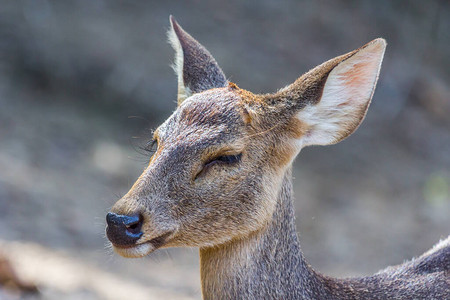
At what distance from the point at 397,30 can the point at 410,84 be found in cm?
148

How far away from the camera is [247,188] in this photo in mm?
3568

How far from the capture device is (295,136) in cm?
383

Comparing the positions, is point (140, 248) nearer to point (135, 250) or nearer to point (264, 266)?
point (135, 250)

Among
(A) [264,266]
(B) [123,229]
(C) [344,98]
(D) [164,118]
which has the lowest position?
(A) [264,266]

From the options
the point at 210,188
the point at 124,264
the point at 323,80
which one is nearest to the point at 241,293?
the point at 210,188

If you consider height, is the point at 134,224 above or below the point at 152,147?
below

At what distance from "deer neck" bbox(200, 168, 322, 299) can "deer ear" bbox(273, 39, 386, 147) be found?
14.7 inches

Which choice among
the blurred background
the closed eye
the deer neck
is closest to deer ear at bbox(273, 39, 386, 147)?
the deer neck

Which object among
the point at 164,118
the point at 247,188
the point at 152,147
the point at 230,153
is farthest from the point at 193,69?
the point at 164,118

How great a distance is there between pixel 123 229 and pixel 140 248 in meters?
0.15

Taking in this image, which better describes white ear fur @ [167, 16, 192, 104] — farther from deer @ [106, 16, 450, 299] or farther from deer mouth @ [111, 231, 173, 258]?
deer mouth @ [111, 231, 173, 258]

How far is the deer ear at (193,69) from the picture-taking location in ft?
14.4

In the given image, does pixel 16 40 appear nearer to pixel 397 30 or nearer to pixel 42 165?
pixel 42 165

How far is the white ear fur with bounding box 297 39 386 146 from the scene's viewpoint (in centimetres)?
366
